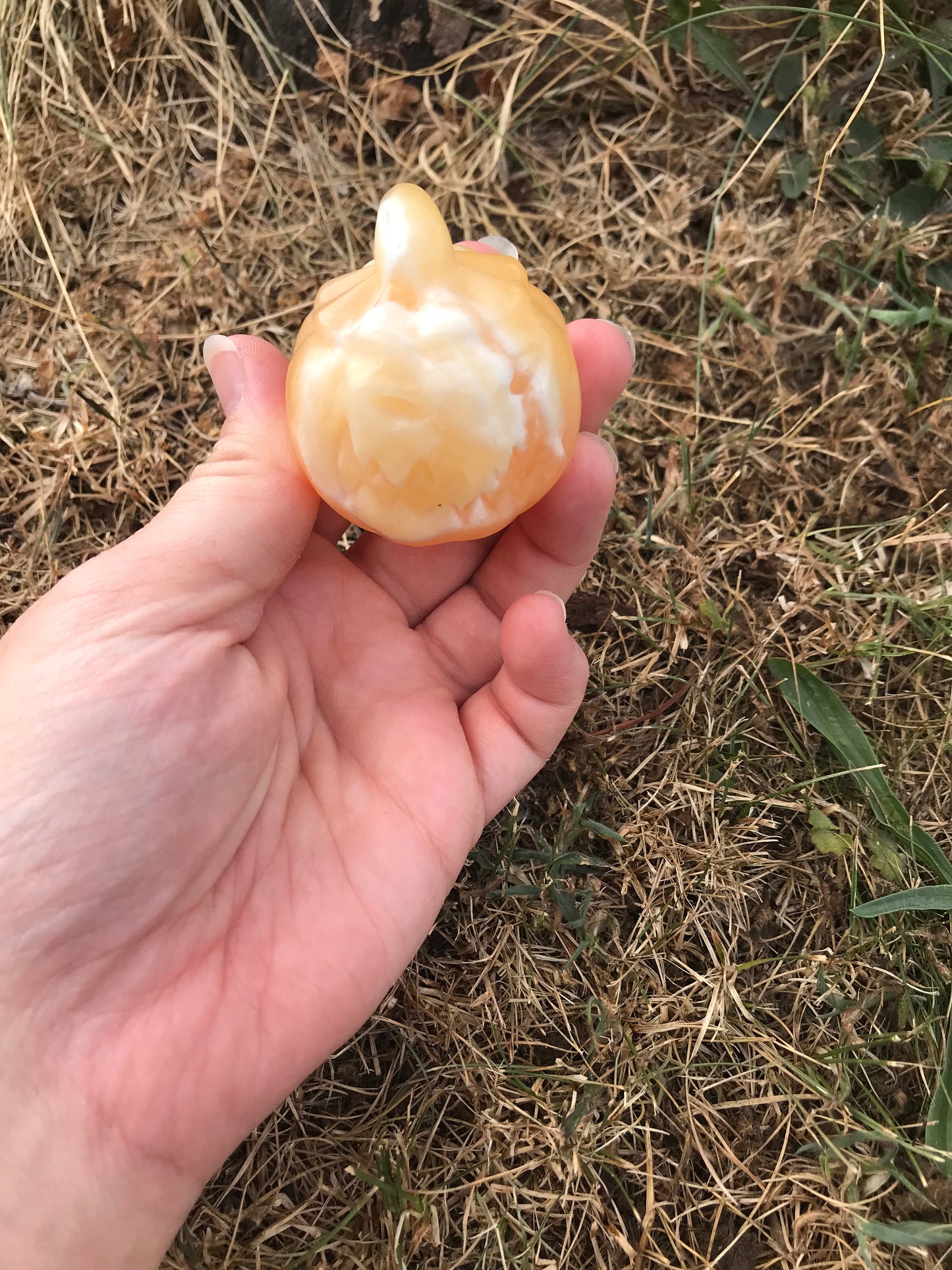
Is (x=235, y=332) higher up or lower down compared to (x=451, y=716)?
higher up

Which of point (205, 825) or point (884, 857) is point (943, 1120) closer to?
point (884, 857)

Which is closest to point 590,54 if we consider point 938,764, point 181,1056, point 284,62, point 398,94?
point 398,94

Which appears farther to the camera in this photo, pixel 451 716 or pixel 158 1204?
pixel 451 716

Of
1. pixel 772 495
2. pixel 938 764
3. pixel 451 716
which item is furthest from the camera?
pixel 772 495

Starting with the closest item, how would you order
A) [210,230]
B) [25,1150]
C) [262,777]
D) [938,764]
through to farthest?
[25,1150] → [262,777] → [938,764] → [210,230]

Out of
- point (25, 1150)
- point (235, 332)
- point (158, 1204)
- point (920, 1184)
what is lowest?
point (920, 1184)

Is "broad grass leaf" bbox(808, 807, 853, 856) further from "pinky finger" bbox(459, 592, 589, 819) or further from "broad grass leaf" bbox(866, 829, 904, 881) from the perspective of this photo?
"pinky finger" bbox(459, 592, 589, 819)

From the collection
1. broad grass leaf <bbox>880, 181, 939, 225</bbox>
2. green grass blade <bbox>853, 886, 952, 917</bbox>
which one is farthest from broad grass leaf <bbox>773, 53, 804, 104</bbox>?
green grass blade <bbox>853, 886, 952, 917</bbox>

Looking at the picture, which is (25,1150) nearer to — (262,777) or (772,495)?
(262,777)
